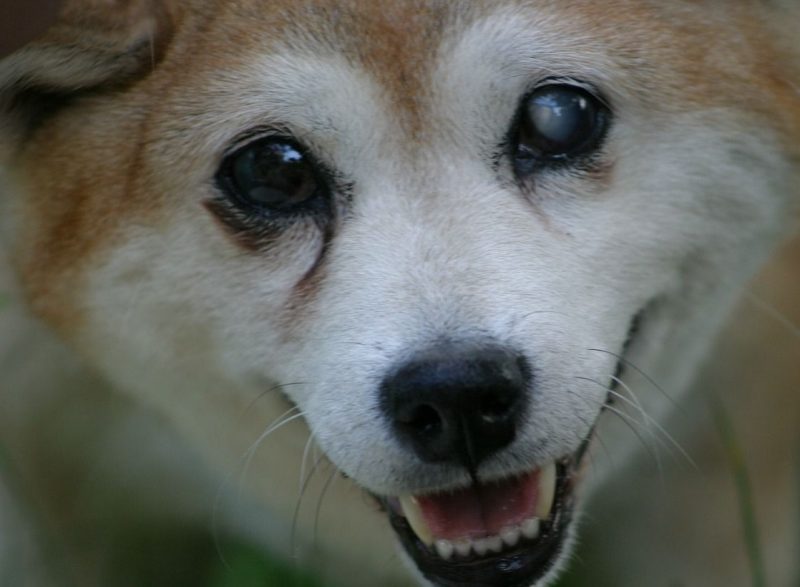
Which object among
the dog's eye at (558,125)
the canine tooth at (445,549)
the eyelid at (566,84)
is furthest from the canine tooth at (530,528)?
the eyelid at (566,84)

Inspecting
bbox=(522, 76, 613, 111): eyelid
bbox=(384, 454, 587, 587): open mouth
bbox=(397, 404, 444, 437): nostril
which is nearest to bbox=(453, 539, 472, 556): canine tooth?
Result: bbox=(384, 454, 587, 587): open mouth

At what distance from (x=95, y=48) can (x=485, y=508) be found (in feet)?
3.25

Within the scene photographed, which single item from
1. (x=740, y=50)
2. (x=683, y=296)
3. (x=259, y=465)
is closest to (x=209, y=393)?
(x=259, y=465)

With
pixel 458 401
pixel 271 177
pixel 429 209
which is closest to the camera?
pixel 458 401

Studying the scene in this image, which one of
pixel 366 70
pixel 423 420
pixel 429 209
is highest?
pixel 366 70

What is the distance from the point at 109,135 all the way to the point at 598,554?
1335 millimetres

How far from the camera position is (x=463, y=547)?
6.65 feet

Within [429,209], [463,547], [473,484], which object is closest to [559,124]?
[429,209]

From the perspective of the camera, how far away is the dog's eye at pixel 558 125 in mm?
2021

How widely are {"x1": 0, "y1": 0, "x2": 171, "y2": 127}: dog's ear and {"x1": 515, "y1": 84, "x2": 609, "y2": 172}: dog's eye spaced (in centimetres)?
64

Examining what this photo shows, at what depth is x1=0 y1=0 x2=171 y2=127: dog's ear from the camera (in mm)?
2172

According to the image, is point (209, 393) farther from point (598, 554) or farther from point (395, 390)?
point (598, 554)

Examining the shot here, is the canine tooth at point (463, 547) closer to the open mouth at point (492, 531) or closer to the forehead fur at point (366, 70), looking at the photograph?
the open mouth at point (492, 531)

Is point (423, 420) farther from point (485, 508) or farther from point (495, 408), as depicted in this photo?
point (485, 508)
